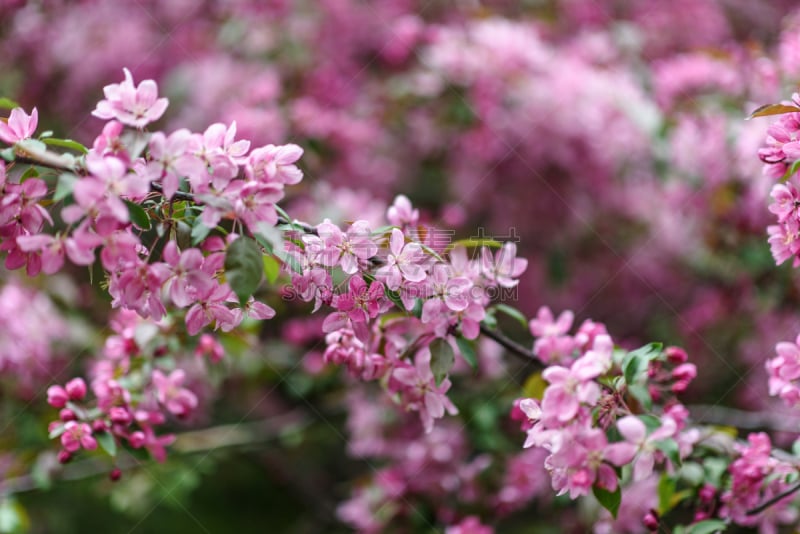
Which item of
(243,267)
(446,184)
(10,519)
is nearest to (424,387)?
(243,267)

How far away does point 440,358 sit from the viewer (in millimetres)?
1097

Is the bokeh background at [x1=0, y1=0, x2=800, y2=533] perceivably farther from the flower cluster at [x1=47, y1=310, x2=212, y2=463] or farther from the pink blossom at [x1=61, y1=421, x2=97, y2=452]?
the pink blossom at [x1=61, y1=421, x2=97, y2=452]

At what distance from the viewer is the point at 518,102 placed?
2.52 m

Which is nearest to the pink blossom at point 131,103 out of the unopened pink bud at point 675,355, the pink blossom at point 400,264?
the pink blossom at point 400,264

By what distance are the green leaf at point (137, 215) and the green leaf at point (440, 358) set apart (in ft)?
1.50

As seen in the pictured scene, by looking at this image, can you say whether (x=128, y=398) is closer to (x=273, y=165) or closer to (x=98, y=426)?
(x=98, y=426)

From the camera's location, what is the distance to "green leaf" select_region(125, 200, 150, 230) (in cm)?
89

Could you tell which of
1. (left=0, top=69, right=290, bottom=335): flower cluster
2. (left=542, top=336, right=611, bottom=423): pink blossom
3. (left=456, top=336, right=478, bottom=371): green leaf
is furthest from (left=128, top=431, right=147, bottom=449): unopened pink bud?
(left=542, top=336, right=611, bottom=423): pink blossom

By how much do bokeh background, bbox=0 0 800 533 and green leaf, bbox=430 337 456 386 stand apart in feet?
2.19

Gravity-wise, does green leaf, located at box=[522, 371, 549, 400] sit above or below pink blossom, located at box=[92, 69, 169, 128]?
below

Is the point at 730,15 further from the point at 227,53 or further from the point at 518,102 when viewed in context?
the point at 227,53

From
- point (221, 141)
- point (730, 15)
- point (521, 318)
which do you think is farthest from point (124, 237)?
point (730, 15)

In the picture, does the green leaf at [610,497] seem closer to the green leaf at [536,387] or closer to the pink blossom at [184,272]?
the green leaf at [536,387]

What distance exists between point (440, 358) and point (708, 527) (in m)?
0.49
